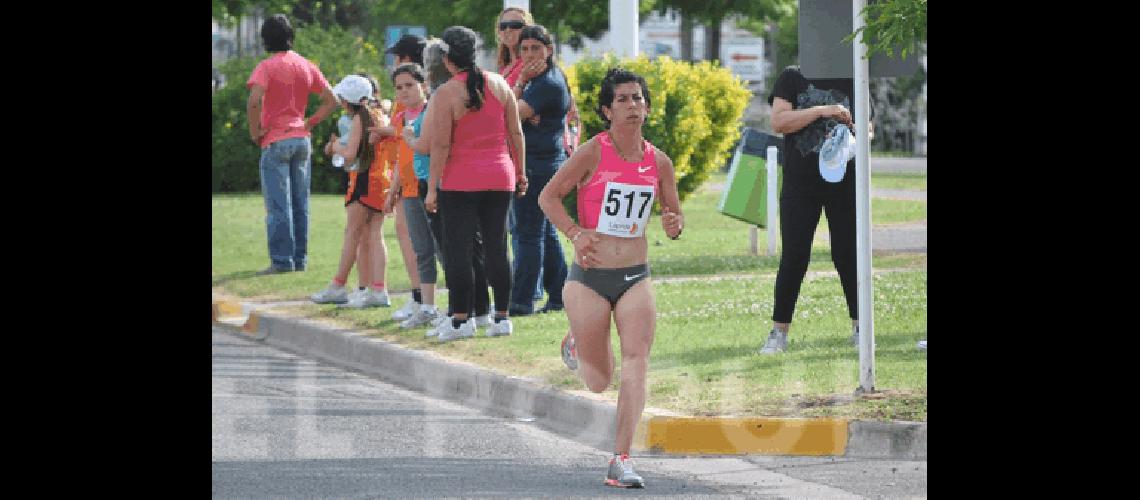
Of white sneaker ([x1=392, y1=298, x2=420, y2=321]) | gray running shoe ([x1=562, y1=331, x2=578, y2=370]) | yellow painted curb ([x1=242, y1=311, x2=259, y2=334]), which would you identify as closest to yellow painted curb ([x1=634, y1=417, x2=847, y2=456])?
gray running shoe ([x1=562, y1=331, x2=578, y2=370])

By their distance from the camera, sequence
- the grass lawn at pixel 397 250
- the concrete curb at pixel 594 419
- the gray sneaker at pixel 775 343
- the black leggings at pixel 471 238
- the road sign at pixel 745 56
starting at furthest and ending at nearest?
1. the road sign at pixel 745 56
2. the grass lawn at pixel 397 250
3. the black leggings at pixel 471 238
4. the gray sneaker at pixel 775 343
5. the concrete curb at pixel 594 419

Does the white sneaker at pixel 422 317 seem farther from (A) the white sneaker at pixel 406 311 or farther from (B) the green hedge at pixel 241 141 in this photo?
(B) the green hedge at pixel 241 141

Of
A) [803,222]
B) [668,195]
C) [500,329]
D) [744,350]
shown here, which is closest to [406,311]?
[500,329]

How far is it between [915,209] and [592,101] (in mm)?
5038

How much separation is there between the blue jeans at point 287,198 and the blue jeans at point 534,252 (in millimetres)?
3829

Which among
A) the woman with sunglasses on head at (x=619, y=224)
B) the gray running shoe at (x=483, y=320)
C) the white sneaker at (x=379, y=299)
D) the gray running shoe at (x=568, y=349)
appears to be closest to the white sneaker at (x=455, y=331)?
the gray running shoe at (x=483, y=320)

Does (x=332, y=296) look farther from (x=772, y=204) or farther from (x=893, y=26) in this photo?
(x=893, y=26)

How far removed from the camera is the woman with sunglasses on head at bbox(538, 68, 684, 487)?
28.4 feet

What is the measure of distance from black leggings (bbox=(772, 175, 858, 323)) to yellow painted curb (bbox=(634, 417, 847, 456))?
88.9 inches

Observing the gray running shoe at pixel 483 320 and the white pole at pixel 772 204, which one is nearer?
the gray running shoe at pixel 483 320

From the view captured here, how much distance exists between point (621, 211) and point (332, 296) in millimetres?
6832

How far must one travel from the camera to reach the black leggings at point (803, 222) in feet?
38.2
